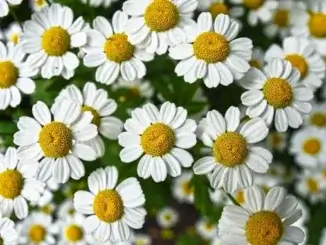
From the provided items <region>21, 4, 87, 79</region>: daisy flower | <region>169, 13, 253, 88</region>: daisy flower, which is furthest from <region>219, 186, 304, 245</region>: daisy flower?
<region>21, 4, 87, 79</region>: daisy flower

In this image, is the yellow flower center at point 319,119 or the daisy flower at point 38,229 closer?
the daisy flower at point 38,229

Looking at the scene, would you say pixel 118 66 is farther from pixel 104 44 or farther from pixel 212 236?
pixel 212 236

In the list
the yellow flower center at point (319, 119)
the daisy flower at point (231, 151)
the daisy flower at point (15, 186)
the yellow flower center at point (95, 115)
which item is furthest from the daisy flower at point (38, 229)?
the yellow flower center at point (319, 119)

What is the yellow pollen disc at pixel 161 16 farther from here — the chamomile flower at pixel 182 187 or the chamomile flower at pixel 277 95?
the chamomile flower at pixel 182 187

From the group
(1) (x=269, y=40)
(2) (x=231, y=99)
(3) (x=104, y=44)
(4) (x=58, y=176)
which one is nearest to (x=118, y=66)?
(3) (x=104, y=44)

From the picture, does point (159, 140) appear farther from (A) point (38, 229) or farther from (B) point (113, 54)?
(A) point (38, 229)

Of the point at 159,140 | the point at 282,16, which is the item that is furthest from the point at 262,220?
the point at 282,16
